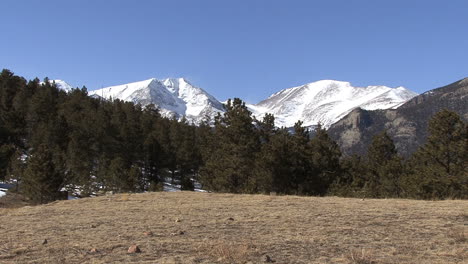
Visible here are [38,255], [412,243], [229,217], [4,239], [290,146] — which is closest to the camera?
[38,255]

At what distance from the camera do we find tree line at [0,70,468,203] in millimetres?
33500

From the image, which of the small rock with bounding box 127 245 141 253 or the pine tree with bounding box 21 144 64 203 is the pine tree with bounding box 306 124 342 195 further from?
the small rock with bounding box 127 245 141 253

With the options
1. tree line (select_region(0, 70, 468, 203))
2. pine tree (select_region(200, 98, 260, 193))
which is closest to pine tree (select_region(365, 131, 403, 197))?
tree line (select_region(0, 70, 468, 203))

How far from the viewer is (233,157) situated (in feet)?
130

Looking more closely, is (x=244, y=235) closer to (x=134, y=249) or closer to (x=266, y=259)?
(x=266, y=259)

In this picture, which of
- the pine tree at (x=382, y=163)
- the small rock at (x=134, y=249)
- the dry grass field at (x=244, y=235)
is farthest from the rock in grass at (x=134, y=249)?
the pine tree at (x=382, y=163)

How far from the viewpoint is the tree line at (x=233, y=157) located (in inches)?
1319

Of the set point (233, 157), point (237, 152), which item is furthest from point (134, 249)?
point (237, 152)

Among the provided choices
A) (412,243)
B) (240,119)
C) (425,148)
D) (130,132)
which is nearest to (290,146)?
(240,119)

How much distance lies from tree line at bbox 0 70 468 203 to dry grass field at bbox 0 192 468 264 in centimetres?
1819

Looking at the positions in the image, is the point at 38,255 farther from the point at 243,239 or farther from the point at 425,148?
the point at 425,148

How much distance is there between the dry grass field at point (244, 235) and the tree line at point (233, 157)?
59.7ft

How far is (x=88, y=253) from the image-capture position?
7.95m

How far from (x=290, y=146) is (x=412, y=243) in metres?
29.7
